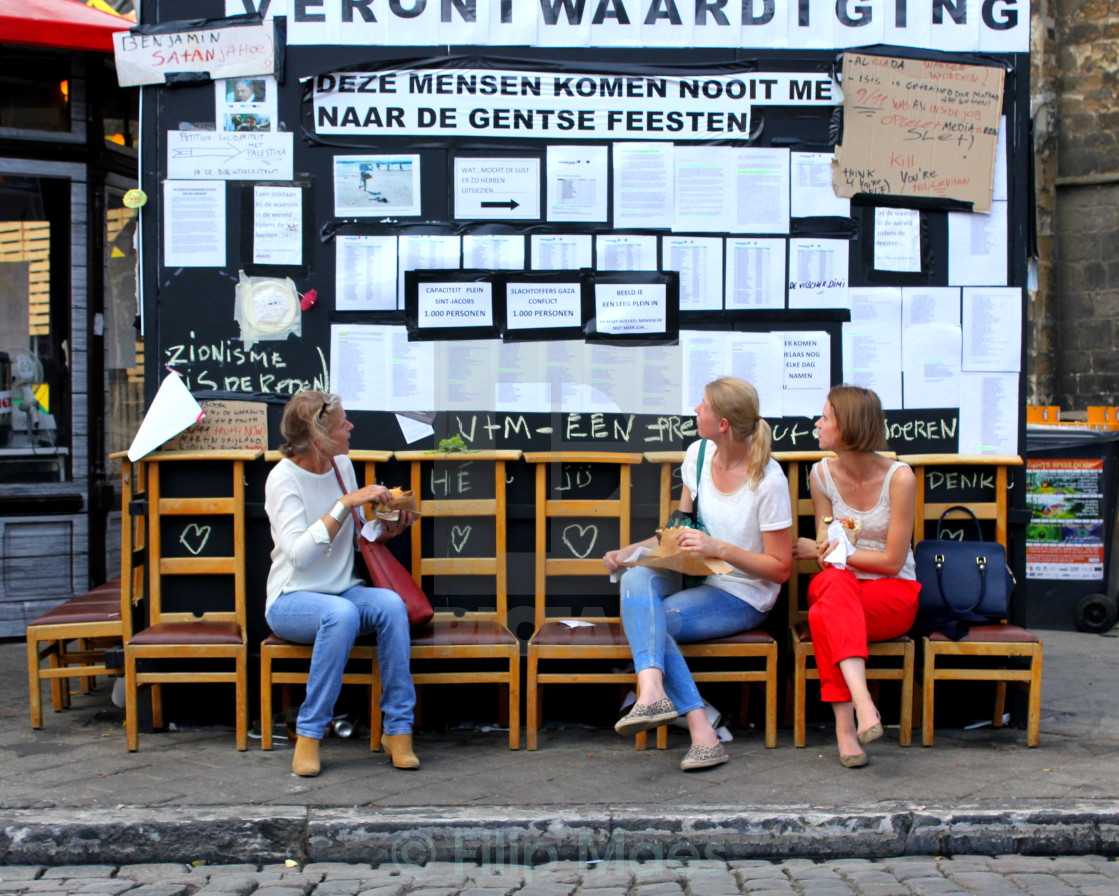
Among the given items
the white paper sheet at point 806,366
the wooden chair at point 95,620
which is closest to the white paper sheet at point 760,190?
the white paper sheet at point 806,366

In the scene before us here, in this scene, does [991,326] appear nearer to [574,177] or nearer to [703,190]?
[703,190]

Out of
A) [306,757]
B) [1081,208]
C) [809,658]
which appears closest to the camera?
[306,757]

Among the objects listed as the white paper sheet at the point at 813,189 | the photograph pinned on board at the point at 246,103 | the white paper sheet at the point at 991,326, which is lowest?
the white paper sheet at the point at 991,326

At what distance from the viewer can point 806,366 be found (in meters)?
5.29

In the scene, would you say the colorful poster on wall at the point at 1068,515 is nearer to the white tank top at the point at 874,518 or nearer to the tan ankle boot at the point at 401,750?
the white tank top at the point at 874,518

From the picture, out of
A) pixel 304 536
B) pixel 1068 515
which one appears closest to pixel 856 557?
pixel 304 536

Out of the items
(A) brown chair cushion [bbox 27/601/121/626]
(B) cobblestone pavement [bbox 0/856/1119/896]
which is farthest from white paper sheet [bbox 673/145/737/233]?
(A) brown chair cushion [bbox 27/601/121/626]

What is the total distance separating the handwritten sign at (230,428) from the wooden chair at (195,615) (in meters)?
0.11

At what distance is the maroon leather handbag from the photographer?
472 centimetres

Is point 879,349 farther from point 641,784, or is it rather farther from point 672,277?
point 641,784

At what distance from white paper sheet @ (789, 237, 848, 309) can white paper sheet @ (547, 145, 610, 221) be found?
92 centimetres

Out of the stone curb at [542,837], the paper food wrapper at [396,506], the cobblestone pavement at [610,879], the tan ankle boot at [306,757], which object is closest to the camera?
the cobblestone pavement at [610,879]

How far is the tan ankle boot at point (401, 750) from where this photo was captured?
177 inches

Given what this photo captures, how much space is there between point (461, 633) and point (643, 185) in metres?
2.14
